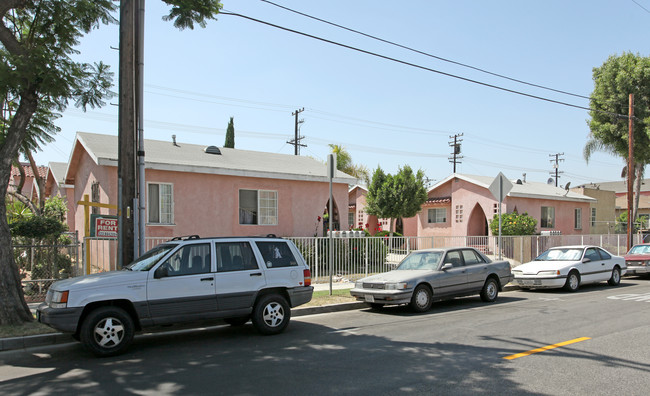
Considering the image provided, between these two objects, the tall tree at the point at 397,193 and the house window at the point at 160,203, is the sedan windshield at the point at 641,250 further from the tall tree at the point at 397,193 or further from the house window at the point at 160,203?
the house window at the point at 160,203

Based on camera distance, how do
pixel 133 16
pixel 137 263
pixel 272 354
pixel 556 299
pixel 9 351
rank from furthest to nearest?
1. pixel 556 299
2. pixel 133 16
3. pixel 137 263
4. pixel 9 351
5. pixel 272 354

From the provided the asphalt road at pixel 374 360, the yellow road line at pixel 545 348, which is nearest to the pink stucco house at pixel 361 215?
the asphalt road at pixel 374 360

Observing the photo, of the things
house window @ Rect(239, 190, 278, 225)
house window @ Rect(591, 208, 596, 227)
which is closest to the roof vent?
house window @ Rect(239, 190, 278, 225)

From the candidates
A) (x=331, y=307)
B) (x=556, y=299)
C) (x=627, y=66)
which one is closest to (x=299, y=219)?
(x=331, y=307)

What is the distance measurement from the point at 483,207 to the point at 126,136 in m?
22.2

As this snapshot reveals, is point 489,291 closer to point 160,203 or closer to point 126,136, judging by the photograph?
point 126,136

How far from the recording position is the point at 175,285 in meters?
7.80

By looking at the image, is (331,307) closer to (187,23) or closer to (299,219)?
(187,23)

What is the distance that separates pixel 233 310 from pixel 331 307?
135 inches

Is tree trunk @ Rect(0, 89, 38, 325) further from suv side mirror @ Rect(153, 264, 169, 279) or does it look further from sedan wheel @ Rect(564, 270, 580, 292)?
sedan wheel @ Rect(564, 270, 580, 292)

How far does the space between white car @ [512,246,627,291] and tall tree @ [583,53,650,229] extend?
54.6 ft

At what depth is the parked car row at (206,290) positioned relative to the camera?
282 inches

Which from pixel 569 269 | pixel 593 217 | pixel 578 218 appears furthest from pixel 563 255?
pixel 593 217

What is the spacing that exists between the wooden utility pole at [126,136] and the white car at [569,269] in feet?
36.2
